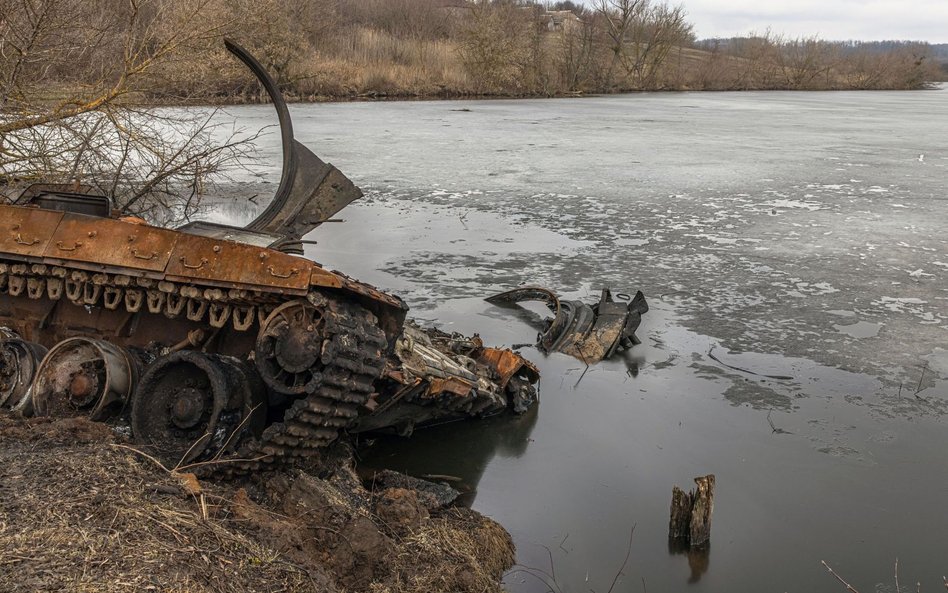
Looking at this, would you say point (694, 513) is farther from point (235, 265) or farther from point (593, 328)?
point (593, 328)

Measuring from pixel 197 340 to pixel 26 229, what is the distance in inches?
48.2

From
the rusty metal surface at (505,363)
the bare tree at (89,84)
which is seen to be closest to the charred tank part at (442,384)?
the rusty metal surface at (505,363)

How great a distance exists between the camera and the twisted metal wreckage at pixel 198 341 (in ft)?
16.5

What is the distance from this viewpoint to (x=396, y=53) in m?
36.3

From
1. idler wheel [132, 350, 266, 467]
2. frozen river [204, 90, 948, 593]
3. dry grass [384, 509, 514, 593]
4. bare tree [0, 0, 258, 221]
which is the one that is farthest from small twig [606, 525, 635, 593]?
bare tree [0, 0, 258, 221]

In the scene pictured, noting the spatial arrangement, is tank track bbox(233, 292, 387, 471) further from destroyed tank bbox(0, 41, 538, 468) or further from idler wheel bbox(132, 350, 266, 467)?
idler wheel bbox(132, 350, 266, 467)

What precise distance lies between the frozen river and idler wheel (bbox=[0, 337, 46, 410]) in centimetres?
227

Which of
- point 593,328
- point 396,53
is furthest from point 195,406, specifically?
point 396,53

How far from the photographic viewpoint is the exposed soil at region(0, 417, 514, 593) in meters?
3.48

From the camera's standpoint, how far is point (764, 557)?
16.6ft

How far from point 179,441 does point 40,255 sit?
4.75 ft

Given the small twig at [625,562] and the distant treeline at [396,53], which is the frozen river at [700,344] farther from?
the distant treeline at [396,53]

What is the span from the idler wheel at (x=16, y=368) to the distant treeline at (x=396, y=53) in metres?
3.19

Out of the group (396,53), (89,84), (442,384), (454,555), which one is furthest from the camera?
(396,53)
